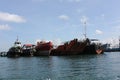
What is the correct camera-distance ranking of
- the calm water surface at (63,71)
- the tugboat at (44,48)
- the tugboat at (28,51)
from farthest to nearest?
the tugboat at (28,51) < the tugboat at (44,48) < the calm water surface at (63,71)

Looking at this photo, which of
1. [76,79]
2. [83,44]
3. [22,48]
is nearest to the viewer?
[76,79]

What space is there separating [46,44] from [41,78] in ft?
303

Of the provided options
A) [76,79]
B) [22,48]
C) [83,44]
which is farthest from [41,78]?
[22,48]

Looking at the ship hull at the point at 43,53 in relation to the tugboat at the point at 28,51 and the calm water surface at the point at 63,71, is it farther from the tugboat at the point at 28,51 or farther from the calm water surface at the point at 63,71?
the calm water surface at the point at 63,71

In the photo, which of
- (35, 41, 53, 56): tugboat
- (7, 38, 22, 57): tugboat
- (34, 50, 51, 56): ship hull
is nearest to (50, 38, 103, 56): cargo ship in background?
(35, 41, 53, 56): tugboat

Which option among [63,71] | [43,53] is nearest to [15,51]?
[43,53]

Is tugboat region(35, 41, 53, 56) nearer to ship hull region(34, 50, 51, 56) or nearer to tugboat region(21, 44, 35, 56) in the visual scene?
ship hull region(34, 50, 51, 56)

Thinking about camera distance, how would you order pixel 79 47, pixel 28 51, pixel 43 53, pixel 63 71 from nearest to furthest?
pixel 63 71 < pixel 79 47 < pixel 43 53 < pixel 28 51

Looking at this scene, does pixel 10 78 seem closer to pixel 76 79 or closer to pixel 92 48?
pixel 76 79

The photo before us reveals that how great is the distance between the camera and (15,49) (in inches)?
5197

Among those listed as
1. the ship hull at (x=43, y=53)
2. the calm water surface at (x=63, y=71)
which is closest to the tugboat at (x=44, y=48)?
the ship hull at (x=43, y=53)

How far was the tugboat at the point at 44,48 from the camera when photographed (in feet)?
433

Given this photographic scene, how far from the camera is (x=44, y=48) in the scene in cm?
13388

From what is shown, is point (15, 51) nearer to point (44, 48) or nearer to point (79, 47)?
point (44, 48)
